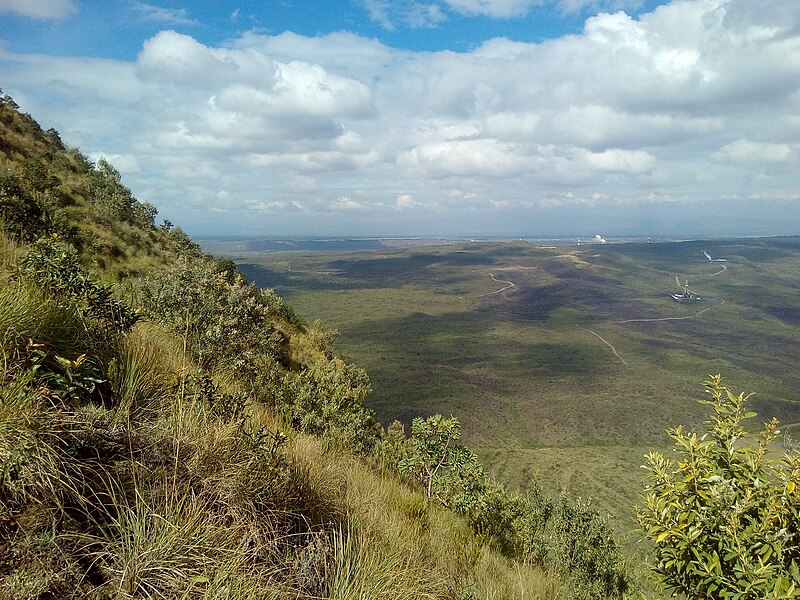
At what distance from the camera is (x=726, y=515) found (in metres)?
3.32

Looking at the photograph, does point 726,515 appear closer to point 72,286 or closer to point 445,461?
point 72,286

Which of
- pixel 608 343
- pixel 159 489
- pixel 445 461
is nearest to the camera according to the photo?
pixel 159 489

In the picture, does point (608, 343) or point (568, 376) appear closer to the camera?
point (568, 376)

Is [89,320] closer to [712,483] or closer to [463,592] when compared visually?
[463,592]

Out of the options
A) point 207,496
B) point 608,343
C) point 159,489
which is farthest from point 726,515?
point 608,343

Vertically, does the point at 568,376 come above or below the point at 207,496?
below

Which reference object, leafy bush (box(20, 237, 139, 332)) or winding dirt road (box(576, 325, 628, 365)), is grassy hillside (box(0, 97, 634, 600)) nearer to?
leafy bush (box(20, 237, 139, 332))

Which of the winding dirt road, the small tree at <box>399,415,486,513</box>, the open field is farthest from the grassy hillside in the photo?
the winding dirt road

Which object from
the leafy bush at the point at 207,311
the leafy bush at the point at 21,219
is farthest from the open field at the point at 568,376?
the leafy bush at the point at 21,219

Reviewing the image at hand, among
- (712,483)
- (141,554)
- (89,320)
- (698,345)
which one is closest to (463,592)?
(712,483)

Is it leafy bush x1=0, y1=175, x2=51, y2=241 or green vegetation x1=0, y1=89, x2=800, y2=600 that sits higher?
leafy bush x1=0, y1=175, x2=51, y2=241

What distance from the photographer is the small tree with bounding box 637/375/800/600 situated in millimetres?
3059

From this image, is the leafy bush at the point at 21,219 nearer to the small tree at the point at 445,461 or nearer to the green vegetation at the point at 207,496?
the green vegetation at the point at 207,496

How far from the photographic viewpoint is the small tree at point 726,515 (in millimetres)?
3059
